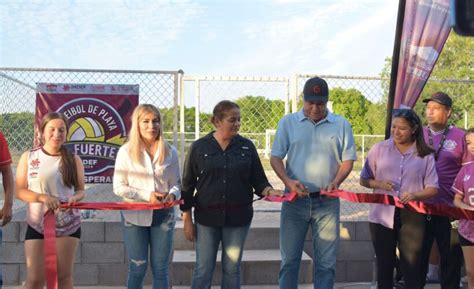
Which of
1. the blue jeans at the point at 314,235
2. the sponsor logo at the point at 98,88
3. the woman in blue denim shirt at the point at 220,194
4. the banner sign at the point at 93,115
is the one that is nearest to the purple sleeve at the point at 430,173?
the blue jeans at the point at 314,235

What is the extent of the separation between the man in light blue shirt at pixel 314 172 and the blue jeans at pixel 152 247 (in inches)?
39.1

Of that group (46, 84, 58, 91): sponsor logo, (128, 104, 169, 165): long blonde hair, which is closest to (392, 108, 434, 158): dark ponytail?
(128, 104, 169, 165): long blonde hair

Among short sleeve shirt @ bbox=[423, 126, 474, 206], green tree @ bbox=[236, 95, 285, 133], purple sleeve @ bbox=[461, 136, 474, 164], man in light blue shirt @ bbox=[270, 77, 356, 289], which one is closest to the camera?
man in light blue shirt @ bbox=[270, 77, 356, 289]

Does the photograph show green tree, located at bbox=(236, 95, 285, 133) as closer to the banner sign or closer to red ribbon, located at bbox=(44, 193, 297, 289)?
the banner sign

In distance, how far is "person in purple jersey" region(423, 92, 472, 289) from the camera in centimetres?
519

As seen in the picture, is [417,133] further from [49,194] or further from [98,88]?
[98,88]

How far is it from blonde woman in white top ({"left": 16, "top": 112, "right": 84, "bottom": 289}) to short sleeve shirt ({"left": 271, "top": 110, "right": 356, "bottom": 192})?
168 centimetres

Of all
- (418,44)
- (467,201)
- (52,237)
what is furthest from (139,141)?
(418,44)

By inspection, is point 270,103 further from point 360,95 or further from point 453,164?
point 453,164

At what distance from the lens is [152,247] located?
452cm

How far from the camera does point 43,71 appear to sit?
6.41 meters

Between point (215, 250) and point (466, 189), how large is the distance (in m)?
2.11

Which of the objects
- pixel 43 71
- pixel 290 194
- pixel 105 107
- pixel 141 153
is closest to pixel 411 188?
pixel 290 194

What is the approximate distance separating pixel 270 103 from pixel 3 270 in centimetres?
348
